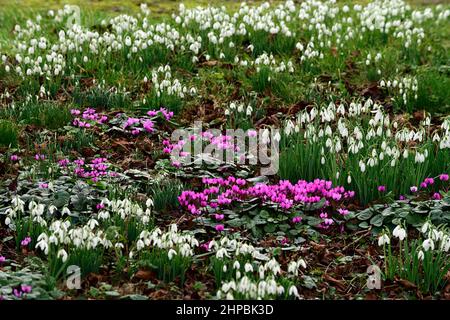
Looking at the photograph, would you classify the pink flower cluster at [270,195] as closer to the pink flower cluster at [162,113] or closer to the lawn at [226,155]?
the lawn at [226,155]

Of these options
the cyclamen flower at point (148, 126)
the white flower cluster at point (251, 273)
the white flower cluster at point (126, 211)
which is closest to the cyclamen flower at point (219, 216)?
the white flower cluster at point (251, 273)

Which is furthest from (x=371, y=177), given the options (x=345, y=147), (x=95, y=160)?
(x=95, y=160)

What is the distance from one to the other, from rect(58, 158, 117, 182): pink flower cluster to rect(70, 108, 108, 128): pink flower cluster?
665 millimetres

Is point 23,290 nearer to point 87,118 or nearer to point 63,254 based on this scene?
point 63,254

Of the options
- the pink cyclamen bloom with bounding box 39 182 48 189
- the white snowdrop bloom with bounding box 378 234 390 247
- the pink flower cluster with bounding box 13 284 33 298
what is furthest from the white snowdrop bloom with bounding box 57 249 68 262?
the white snowdrop bloom with bounding box 378 234 390 247

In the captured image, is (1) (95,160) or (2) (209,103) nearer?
(1) (95,160)

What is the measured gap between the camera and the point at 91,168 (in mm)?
5547

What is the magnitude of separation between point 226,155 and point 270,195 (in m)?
0.94

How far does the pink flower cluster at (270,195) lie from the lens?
5016 mm

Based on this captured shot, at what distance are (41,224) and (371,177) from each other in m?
2.26

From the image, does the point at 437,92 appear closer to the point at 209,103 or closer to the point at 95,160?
the point at 209,103

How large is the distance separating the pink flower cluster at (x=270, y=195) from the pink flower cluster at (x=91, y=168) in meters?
0.69

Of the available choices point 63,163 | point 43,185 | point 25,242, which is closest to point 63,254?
point 25,242

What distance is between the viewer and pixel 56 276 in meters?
3.96
